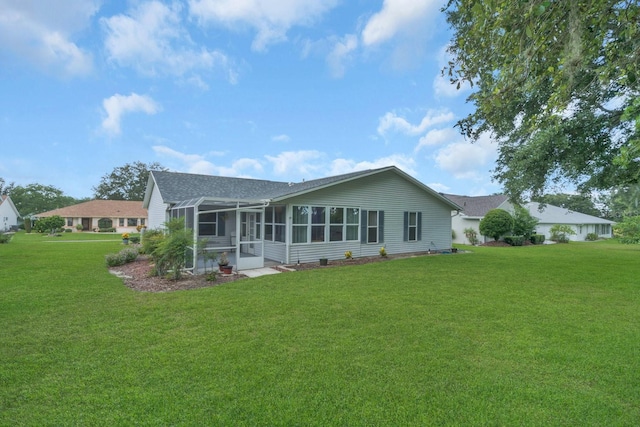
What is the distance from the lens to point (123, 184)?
48.7 meters

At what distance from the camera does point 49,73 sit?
1150 centimetres

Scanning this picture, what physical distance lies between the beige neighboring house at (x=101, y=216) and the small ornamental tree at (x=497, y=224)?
34753mm

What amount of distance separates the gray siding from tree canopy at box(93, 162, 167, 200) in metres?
46.3

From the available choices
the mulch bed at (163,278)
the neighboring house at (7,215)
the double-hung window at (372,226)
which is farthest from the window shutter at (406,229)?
the neighboring house at (7,215)

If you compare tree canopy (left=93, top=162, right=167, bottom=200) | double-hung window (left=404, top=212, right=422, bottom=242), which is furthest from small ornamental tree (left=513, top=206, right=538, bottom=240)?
tree canopy (left=93, top=162, right=167, bottom=200)

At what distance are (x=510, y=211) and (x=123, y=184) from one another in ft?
179

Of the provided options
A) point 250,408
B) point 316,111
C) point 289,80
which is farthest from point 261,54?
point 250,408

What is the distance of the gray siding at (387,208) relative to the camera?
38.8 feet

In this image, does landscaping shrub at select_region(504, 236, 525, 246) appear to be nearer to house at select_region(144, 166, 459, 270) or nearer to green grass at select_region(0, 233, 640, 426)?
house at select_region(144, 166, 459, 270)

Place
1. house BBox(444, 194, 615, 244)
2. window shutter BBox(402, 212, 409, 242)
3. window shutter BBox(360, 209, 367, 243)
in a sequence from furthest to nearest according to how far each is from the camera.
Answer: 1. house BBox(444, 194, 615, 244)
2. window shutter BBox(402, 212, 409, 242)
3. window shutter BBox(360, 209, 367, 243)

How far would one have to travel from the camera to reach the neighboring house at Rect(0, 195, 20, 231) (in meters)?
36.9

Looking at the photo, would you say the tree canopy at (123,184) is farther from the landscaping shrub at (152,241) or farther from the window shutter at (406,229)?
the window shutter at (406,229)

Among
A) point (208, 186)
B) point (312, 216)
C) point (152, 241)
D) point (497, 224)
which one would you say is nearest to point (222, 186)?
point (208, 186)

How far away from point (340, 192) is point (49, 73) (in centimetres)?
1243
